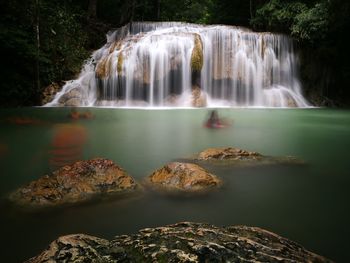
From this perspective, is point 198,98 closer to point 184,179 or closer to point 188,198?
point 184,179

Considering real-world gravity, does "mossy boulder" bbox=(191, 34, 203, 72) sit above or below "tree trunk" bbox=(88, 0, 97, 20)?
below

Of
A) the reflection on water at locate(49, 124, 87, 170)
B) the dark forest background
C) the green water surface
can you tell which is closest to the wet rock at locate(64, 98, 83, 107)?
the dark forest background

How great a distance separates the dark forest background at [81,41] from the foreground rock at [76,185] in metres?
9.50

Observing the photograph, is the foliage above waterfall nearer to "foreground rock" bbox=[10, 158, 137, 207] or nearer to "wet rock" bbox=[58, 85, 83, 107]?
"wet rock" bbox=[58, 85, 83, 107]

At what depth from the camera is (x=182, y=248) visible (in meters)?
1.80

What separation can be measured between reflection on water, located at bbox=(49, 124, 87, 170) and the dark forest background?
525 cm

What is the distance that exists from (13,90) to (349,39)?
1607cm

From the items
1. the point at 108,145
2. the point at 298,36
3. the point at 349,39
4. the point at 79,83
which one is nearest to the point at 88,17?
the point at 79,83

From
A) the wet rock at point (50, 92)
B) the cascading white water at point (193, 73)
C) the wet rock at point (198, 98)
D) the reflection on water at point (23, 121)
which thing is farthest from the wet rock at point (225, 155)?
the wet rock at point (50, 92)

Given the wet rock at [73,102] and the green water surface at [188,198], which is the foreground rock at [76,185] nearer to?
the green water surface at [188,198]

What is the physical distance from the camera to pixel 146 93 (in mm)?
15359

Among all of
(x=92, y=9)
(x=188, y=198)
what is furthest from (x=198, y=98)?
(x=188, y=198)

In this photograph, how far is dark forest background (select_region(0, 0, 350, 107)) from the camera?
1261 centimetres

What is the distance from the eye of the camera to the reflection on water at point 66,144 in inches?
195
